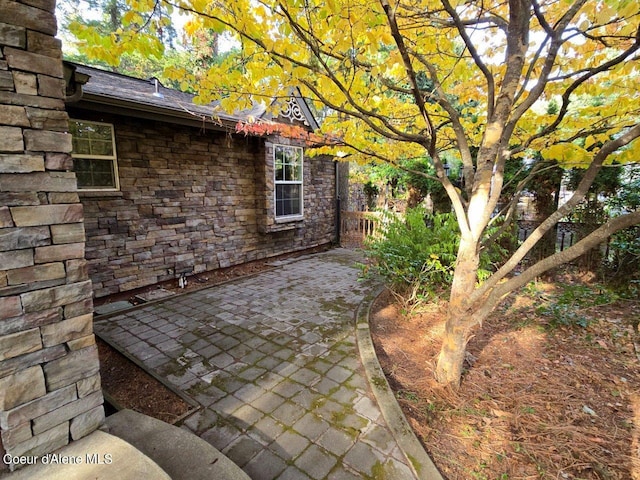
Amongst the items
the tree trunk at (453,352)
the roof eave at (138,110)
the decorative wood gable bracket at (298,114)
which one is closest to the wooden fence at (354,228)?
the decorative wood gable bracket at (298,114)

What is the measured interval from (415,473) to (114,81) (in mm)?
6787

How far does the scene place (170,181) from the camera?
5.54 metres

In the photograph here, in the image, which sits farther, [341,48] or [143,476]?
[341,48]

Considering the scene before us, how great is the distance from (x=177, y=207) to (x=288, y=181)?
2.97 meters

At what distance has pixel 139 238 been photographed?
5184 mm

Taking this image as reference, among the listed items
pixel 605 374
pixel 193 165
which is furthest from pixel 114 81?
pixel 605 374

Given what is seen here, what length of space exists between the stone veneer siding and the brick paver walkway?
35.9 inches

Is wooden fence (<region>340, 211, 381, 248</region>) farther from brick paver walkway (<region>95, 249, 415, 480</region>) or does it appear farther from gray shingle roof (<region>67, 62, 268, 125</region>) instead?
gray shingle roof (<region>67, 62, 268, 125</region>)

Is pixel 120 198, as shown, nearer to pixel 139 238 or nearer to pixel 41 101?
pixel 139 238

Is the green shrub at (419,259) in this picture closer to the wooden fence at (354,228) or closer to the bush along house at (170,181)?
the bush along house at (170,181)

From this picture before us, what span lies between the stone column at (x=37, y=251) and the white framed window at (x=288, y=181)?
590 cm

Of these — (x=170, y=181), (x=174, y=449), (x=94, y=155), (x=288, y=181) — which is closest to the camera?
(x=174, y=449)

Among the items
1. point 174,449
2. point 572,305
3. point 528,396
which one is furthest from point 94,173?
point 572,305

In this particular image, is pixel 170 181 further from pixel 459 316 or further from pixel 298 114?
pixel 459 316
